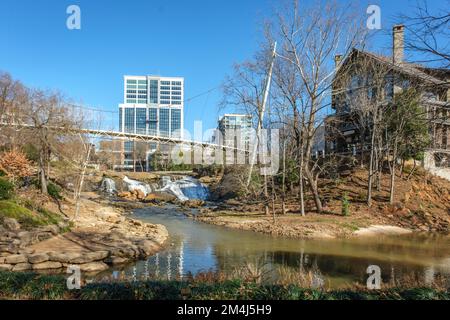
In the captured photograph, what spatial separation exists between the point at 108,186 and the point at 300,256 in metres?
36.5

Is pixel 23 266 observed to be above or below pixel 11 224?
below

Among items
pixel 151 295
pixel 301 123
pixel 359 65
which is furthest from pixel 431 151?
pixel 151 295

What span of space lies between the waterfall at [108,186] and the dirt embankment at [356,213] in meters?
18.5

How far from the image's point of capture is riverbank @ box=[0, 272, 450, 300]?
5836 millimetres

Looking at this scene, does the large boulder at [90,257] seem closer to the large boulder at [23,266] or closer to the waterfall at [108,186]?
the large boulder at [23,266]

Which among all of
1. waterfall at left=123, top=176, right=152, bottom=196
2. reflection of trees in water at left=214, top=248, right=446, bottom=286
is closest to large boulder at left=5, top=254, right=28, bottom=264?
reflection of trees in water at left=214, top=248, right=446, bottom=286

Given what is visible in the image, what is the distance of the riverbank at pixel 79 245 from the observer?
41.4ft

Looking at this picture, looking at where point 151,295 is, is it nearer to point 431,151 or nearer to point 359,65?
point 359,65

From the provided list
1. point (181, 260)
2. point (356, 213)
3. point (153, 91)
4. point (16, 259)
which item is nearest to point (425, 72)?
point (181, 260)

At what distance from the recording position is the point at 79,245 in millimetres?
15312

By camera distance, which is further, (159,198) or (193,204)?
(159,198)

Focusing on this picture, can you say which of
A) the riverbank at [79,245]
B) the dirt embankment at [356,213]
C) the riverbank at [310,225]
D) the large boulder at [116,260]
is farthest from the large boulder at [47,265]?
the dirt embankment at [356,213]

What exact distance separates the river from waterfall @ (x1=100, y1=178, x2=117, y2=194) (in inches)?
1044

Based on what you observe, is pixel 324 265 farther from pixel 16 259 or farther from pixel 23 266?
pixel 16 259
